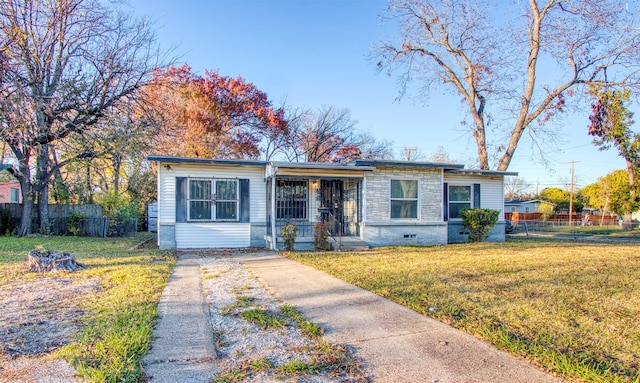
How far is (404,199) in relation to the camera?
13.0 meters

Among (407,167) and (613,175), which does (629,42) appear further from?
(613,175)

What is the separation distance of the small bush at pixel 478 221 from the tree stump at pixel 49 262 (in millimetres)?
12268

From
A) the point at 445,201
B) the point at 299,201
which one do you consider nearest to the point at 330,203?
the point at 299,201

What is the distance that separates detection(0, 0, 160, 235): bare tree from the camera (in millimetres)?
4777

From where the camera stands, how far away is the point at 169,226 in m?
11.6

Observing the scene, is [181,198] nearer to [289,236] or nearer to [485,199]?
[289,236]

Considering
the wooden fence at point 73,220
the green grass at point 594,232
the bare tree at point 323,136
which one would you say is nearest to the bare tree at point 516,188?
the green grass at point 594,232

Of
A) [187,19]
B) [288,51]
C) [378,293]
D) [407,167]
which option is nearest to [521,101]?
[407,167]

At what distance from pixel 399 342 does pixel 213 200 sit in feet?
31.2

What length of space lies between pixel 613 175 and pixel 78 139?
39146 millimetres

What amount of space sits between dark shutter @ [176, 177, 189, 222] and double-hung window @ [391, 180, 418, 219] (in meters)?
6.81

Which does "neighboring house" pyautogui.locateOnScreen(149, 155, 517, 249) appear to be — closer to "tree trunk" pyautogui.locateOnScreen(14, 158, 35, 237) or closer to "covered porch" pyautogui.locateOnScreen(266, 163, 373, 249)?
"covered porch" pyautogui.locateOnScreen(266, 163, 373, 249)

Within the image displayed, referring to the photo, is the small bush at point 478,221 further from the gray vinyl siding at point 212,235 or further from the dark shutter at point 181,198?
the dark shutter at point 181,198

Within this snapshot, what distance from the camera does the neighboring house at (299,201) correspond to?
11.6m
